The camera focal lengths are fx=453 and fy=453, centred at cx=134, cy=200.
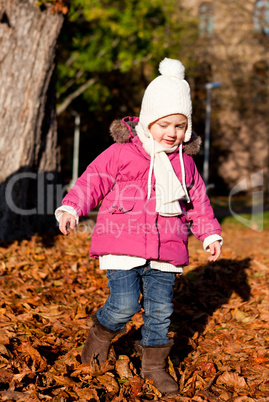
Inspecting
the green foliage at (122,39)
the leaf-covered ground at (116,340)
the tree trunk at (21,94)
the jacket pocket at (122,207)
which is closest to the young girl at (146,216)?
the jacket pocket at (122,207)

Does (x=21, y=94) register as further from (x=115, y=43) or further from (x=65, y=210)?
(x=115, y=43)

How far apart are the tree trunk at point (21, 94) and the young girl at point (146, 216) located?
11.5 ft

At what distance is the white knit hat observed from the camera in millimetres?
3098

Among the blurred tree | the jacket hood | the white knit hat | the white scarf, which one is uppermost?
the blurred tree

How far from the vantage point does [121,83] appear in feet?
94.5

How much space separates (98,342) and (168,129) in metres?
1.59

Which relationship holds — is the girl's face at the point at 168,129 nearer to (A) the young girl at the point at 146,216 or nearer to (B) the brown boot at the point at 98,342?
(A) the young girl at the point at 146,216

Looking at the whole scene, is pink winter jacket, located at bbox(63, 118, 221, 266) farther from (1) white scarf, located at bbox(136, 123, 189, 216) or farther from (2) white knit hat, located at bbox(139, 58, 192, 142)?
(2) white knit hat, located at bbox(139, 58, 192, 142)

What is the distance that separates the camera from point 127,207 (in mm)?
3043

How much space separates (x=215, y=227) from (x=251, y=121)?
3020 cm

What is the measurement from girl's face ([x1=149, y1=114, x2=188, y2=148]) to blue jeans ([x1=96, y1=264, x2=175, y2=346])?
878 millimetres

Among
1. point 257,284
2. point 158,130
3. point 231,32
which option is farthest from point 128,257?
point 231,32

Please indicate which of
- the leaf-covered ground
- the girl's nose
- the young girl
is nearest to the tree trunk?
the leaf-covered ground

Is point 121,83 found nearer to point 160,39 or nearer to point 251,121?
point 160,39
